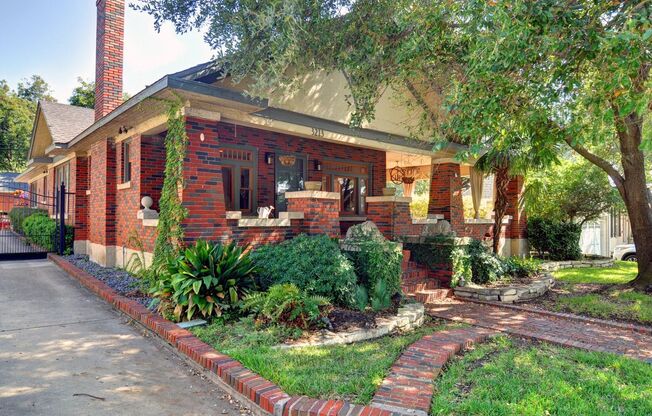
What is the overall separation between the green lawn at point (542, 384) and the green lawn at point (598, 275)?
254 inches

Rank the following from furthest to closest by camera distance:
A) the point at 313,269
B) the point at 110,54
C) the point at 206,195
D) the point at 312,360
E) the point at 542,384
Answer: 1. the point at 110,54
2. the point at 206,195
3. the point at 313,269
4. the point at 312,360
5. the point at 542,384

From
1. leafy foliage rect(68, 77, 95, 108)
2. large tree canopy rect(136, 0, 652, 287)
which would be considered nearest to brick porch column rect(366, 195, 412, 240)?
large tree canopy rect(136, 0, 652, 287)

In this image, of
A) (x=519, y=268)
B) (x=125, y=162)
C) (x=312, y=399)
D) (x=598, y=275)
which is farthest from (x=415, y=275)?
(x=125, y=162)

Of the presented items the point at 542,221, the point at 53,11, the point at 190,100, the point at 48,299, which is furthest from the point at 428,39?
the point at 53,11

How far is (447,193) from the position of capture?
12.1 metres

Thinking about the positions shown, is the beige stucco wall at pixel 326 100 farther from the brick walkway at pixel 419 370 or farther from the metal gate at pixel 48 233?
the metal gate at pixel 48 233

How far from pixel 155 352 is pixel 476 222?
32.1 ft

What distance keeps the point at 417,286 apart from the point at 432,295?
34 cm

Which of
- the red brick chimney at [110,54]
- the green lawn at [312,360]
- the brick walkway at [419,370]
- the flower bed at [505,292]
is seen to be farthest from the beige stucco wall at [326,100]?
the red brick chimney at [110,54]

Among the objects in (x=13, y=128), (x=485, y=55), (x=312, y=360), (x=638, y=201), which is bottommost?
(x=312, y=360)

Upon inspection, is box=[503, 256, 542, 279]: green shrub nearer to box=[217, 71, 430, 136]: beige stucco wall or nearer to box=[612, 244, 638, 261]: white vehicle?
box=[217, 71, 430, 136]: beige stucco wall

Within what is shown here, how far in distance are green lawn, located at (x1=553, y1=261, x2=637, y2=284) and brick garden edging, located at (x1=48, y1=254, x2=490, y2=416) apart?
630 cm

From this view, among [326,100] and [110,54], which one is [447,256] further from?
[110,54]

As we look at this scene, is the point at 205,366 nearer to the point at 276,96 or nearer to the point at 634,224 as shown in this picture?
the point at 276,96
